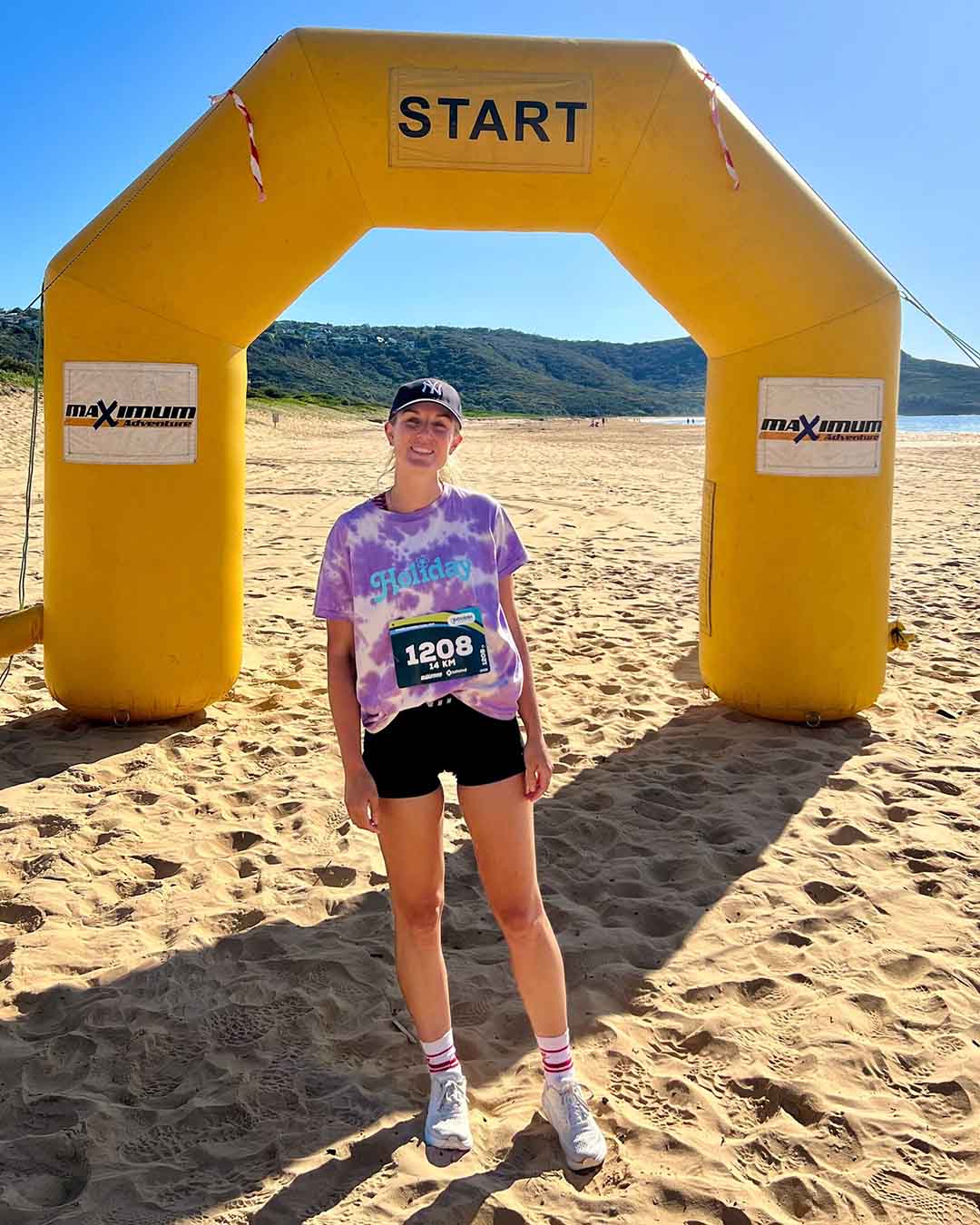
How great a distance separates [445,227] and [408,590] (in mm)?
3156

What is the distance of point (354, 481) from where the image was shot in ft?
55.4

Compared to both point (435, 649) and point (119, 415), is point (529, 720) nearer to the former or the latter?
point (435, 649)

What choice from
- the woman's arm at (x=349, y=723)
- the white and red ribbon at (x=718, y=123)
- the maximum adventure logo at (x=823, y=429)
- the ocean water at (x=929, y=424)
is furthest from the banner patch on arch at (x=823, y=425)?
the ocean water at (x=929, y=424)

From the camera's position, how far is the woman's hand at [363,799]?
2223 millimetres

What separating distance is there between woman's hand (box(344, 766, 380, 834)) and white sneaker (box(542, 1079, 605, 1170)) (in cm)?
78

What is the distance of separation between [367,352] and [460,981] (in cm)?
12707

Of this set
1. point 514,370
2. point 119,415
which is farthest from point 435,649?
point 514,370

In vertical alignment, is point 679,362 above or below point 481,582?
above

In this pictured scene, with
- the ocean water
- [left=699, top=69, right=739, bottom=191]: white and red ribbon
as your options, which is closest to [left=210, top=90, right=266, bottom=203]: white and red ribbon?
[left=699, top=69, right=739, bottom=191]: white and red ribbon

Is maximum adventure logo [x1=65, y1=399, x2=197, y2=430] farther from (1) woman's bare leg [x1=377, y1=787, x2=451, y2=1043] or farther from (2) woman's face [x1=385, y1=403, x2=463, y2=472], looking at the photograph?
(1) woman's bare leg [x1=377, y1=787, x2=451, y2=1043]

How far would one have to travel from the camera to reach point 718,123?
179 inches

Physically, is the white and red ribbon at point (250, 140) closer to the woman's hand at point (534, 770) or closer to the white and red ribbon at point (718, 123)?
the white and red ribbon at point (718, 123)

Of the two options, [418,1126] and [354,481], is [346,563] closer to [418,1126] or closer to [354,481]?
[418,1126]

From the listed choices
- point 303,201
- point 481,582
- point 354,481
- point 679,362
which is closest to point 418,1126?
point 481,582
